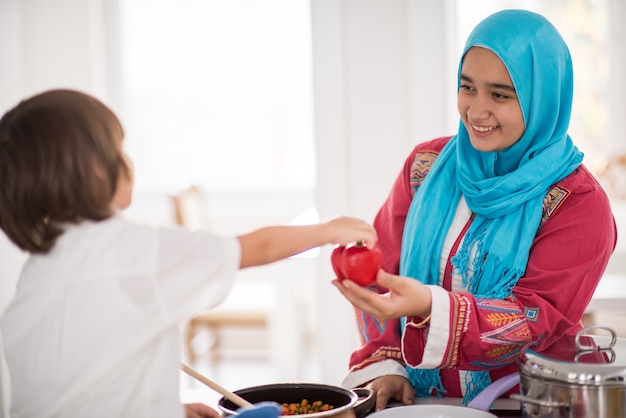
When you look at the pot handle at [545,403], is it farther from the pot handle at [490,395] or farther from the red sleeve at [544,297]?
the red sleeve at [544,297]

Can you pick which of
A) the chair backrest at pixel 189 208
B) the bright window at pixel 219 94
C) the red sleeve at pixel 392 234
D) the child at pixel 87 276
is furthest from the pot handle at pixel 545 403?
the bright window at pixel 219 94

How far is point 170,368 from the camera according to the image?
1.07 meters

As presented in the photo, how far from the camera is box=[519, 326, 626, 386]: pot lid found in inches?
43.3

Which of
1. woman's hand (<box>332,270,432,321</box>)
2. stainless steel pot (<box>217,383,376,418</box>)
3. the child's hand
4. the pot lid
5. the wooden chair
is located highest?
the child's hand

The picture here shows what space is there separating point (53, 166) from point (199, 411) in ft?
1.52

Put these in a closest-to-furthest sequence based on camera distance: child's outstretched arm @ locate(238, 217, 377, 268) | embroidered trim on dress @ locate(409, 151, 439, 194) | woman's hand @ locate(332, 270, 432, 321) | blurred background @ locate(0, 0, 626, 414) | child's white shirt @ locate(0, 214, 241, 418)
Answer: child's white shirt @ locate(0, 214, 241, 418), child's outstretched arm @ locate(238, 217, 377, 268), woman's hand @ locate(332, 270, 432, 321), embroidered trim on dress @ locate(409, 151, 439, 194), blurred background @ locate(0, 0, 626, 414)

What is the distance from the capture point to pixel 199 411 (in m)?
1.26

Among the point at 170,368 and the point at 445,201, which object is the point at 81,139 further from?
the point at 445,201

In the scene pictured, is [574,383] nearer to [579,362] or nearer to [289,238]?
[579,362]

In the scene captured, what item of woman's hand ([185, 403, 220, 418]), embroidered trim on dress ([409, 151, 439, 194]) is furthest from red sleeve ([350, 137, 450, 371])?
woman's hand ([185, 403, 220, 418])

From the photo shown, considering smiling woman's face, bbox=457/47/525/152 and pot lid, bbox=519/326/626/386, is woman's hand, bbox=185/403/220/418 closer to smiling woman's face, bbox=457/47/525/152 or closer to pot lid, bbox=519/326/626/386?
pot lid, bbox=519/326/626/386

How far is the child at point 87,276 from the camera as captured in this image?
1.04 meters

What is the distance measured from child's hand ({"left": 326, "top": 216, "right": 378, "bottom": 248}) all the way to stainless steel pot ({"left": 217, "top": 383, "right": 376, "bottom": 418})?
0.23 metres

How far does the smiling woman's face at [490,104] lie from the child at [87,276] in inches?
27.5
